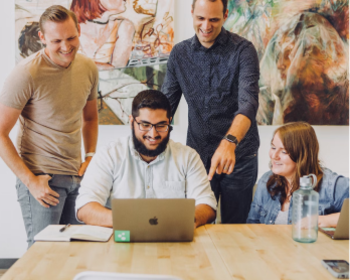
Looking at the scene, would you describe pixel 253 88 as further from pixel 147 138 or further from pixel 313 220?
pixel 313 220

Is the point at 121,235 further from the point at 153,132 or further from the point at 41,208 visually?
the point at 41,208

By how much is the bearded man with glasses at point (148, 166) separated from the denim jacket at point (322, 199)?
29cm

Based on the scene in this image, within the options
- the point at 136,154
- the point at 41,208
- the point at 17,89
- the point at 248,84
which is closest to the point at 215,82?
the point at 248,84

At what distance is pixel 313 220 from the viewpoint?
5.21 feet

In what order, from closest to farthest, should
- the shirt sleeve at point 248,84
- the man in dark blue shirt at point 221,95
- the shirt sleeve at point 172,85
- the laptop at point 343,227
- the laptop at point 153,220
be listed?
the laptop at point 153,220 → the laptop at point 343,227 → the shirt sleeve at point 248,84 → the man in dark blue shirt at point 221,95 → the shirt sleeve at point 172,85

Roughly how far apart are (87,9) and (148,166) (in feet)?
4.98

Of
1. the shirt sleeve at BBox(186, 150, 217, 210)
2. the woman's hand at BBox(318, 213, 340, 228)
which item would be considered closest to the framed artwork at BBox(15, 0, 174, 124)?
the shirt sleeve at BBox(186, 150, 217, 210)

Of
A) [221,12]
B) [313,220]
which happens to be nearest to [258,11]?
[221,12]

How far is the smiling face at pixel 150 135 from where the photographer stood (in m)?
2.02

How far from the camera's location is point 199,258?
135 centimetres

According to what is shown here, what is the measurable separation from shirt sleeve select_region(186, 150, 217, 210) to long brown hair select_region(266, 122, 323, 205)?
0.34m

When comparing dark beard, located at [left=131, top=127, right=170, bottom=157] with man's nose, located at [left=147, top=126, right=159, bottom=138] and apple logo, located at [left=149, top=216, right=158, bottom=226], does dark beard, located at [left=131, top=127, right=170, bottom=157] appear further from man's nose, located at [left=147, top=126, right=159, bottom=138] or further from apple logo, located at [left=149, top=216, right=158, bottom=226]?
apple logo, located at [left=149, top=216, right=158, bottom=226]

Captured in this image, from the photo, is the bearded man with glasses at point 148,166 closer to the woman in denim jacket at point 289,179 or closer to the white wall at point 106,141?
the woman in denim jacket at point 289,179

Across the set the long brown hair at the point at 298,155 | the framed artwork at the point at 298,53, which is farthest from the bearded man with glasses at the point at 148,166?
the framed artwork at the point at 298,53
